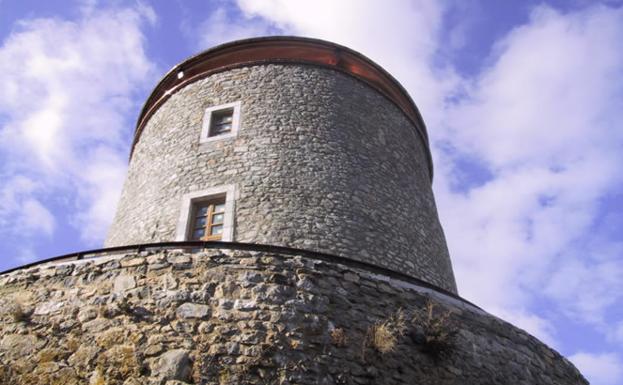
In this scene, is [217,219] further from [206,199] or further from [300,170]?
[300,170]

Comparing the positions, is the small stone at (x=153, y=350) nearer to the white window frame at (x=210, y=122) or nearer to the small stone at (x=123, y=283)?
the small stone at (x=123, y=283)

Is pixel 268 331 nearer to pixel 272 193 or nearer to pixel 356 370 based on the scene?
pixel 356 370

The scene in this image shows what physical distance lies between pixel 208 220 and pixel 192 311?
3.31 metres

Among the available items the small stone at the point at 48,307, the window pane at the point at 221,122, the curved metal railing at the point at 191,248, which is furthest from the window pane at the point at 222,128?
the small stone at the point at 48,307

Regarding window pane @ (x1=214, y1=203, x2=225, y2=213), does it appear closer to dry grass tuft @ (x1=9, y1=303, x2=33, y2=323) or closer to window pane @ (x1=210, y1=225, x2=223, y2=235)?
window pane @ (x1=210, y1=225, x2=223, y2=235)

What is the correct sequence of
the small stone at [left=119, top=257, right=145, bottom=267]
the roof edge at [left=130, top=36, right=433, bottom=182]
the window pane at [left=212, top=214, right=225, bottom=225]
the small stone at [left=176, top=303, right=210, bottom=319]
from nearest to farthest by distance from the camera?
the small stone at [left=176, top=303, right=210, bottom=319], the small stone at [left=119, top=257, right=145, bottom=267], the window pane at [left=212, top=214, right=225, bottom=225], the roof edge at [left=130, top=36, right=433, bottom=182]

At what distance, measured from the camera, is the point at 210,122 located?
10.1 metres

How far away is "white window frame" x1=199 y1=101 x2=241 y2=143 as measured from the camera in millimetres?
9750

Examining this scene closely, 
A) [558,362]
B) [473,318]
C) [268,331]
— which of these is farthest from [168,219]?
[558,362]

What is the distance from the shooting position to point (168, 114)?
1095 centimetres

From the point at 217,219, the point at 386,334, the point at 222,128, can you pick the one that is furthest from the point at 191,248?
the point at 222,128

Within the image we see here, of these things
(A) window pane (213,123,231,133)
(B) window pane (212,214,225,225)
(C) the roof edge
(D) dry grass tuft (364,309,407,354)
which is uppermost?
(C) the roof edge

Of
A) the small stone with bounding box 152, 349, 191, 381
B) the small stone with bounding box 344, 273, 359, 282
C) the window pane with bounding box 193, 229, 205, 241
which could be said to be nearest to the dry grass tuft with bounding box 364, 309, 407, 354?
the small stone with bounding box 344, 273, 359, 282

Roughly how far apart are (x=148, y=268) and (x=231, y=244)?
880 millimetres
